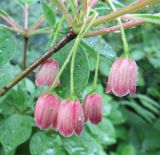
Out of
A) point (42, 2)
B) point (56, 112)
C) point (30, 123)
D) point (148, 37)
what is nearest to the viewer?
point (56, 112)

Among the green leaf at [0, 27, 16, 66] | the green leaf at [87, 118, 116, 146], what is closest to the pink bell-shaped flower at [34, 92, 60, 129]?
the green leaf at [0, 27, 16, 66]

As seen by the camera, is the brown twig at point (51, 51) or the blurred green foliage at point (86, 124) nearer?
the brown twig at point (51, 51)

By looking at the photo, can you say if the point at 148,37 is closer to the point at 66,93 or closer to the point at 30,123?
the point at 30,123

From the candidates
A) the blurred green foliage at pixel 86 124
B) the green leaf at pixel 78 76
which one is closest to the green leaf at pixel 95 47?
the blurred green foliage at pixel 86 124

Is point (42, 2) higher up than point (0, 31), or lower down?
higher up

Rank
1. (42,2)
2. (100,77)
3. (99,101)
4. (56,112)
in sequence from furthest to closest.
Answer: (100,77)
(42,2)
(99,101)
(56,112)

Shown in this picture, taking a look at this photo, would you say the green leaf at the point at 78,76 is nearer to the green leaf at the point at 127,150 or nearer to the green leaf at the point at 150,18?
the green leaf at the point at 150,18

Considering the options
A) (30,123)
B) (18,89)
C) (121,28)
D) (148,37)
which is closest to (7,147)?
(30,123)
